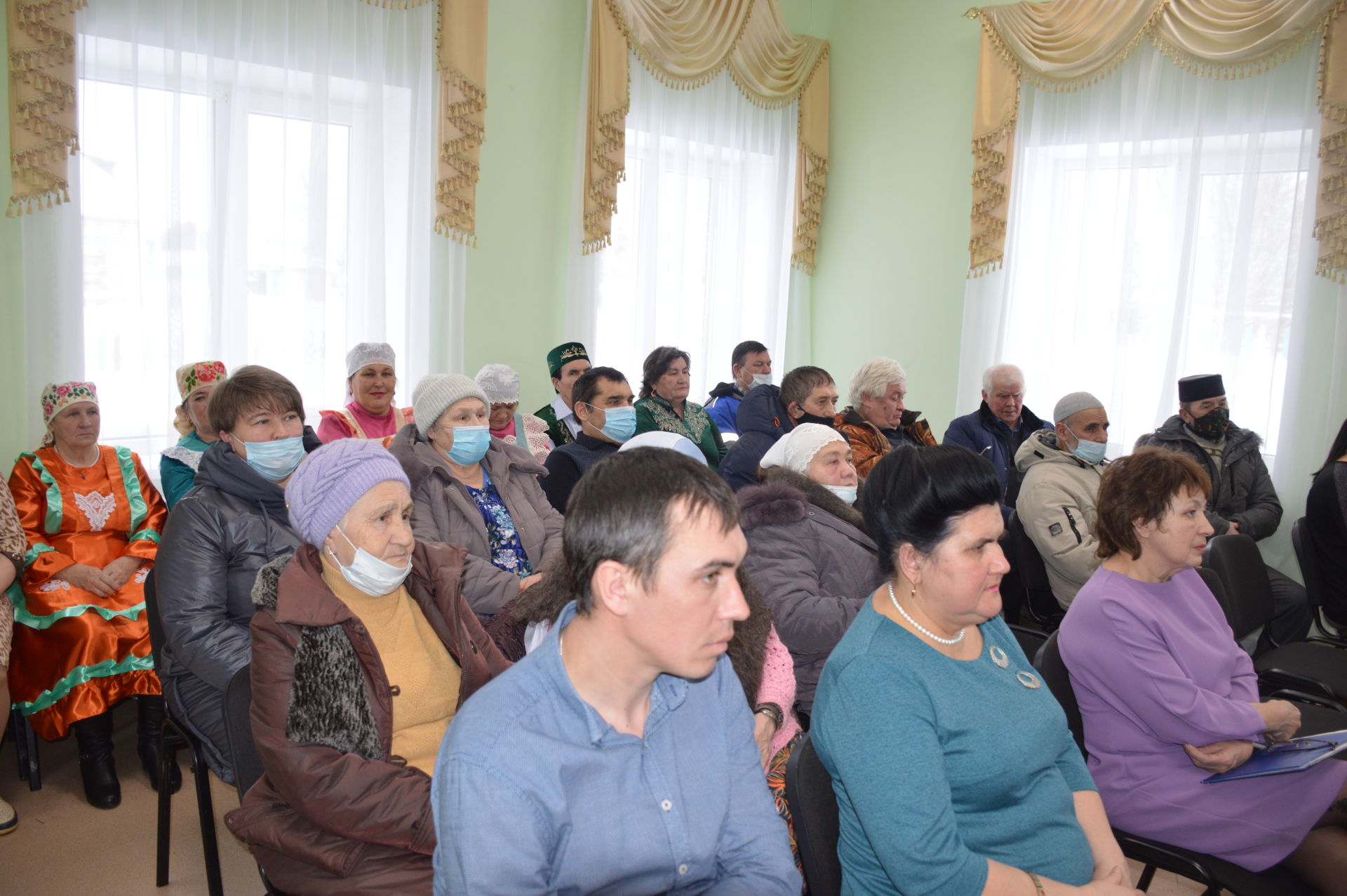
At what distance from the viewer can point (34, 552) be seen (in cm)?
299

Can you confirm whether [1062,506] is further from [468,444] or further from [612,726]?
[612,726]

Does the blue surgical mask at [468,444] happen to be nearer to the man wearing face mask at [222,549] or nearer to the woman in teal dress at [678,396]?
the man wearing face mask at [222,549]

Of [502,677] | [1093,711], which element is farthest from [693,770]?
[1093,711]

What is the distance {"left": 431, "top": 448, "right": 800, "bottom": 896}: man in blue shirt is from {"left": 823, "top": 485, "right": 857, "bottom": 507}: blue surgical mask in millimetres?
1632

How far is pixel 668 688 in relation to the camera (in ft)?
4.30

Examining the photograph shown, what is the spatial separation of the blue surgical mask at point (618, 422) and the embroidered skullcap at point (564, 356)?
33.7 inches

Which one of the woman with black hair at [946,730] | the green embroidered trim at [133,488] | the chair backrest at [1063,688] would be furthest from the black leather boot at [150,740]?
the chair backrest at [1063,688]

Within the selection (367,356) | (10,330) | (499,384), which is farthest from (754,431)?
(10,330)

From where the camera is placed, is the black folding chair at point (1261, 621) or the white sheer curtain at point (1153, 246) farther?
the white sheer curtain at point (1153, 246)

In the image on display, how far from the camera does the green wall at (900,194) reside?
6.01 m

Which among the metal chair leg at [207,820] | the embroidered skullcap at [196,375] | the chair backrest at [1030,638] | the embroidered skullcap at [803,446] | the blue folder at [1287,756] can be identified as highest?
the embroidered skullcap at [196,375]

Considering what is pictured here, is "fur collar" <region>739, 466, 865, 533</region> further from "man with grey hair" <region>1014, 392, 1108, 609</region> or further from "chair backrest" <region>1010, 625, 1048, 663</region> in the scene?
"man with grey hair" <region>1014, 392, 1108, 609</region>

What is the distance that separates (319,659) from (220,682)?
0.68m

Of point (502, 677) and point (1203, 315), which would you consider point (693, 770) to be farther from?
point (1203, 315)
